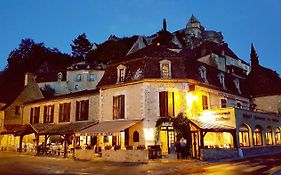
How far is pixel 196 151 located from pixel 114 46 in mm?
51801

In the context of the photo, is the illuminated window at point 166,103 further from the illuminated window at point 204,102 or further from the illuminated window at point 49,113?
the illuminated window at point 49,113

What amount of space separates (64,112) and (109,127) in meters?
9.87

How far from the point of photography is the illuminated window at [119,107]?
1025 inches

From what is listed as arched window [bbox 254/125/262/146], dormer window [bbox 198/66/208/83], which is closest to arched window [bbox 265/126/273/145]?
arched window [bbox 254/125/262/146]

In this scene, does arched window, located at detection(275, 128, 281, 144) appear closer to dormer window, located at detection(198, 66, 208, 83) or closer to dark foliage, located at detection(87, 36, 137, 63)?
dormer window, located at detection(198, 66, 208, 83)

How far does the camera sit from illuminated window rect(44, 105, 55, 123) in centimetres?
3334

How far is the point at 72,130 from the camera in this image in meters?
27.5

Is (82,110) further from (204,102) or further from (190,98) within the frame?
(204,102)

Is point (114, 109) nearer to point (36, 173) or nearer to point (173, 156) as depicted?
point (173, 156)

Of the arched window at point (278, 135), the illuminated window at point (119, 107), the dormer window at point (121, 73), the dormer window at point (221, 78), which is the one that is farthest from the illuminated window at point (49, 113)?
the arched window at point (278, 135)

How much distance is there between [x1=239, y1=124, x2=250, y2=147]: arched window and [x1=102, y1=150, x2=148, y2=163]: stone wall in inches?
451

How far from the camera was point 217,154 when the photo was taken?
2138 cm

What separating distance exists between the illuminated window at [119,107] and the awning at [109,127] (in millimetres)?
636

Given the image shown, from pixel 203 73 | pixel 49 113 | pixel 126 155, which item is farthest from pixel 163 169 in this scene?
pixel 49 113
